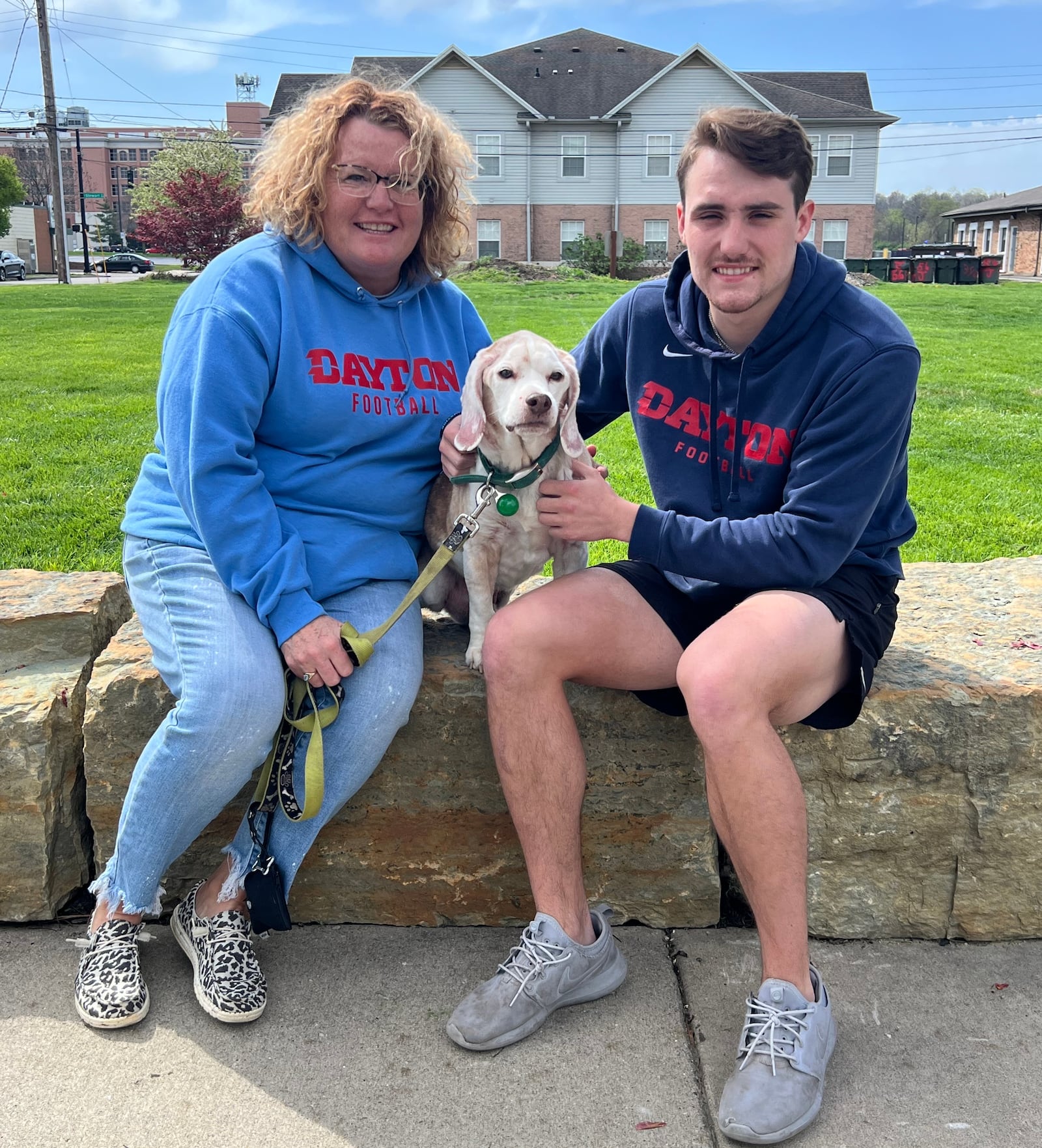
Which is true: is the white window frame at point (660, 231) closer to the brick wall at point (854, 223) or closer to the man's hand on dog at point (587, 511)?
the brick wall at point (854, 223)

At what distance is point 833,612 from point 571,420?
0.82 meters

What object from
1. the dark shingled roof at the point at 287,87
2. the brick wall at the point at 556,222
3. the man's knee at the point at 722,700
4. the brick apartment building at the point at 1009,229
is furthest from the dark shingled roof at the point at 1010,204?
the man's knee at the point at 722,700

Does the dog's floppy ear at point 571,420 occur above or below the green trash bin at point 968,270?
below

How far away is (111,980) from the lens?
8.04 ft

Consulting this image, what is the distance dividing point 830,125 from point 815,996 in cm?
3808


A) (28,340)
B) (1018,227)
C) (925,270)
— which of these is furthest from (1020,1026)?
(1018,227)

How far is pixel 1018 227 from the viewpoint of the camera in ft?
164

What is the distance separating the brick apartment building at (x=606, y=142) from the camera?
35031mm

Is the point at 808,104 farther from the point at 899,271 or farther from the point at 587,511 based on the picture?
the point at 587,511

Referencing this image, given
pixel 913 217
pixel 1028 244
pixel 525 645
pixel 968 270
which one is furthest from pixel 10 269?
pixel 913 217

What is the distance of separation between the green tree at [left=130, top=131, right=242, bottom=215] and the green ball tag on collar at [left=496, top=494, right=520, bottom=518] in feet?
150

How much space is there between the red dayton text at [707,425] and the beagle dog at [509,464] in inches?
8.0

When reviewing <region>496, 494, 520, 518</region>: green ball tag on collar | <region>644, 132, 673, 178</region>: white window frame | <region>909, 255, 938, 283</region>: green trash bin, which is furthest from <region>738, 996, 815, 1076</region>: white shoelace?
<region>644, 132, 673, 178</region>: white window frame

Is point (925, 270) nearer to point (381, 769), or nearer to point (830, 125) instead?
point (830, 125)
